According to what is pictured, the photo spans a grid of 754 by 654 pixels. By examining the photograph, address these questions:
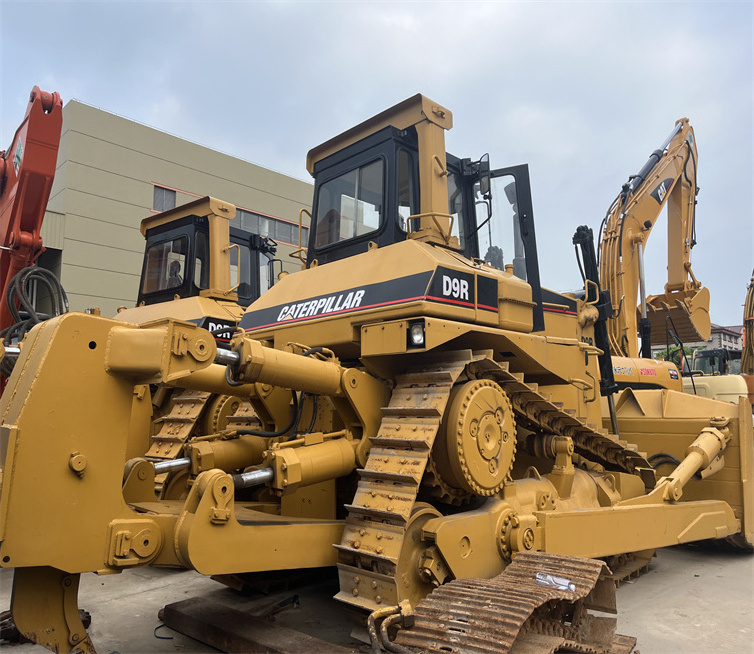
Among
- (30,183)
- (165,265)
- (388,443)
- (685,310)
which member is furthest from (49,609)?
(685,310)

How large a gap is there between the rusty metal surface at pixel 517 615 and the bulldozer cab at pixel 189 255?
5.73 m

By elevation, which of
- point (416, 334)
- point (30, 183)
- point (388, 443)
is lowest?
point (388, 443)

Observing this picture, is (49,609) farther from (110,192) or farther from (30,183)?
(110,192)

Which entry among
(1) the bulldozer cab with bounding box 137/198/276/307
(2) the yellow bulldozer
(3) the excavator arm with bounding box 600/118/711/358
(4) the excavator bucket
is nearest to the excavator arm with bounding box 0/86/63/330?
(2) the yellow bulldozer

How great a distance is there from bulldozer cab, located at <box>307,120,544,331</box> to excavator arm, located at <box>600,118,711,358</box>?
17.0 feet

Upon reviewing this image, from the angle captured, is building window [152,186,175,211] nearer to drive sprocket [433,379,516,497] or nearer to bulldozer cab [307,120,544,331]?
bulldozer cab [307,120,544,331]

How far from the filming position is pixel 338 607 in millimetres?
5211

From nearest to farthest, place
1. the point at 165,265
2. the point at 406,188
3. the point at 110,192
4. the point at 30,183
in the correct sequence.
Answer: the point at 406,188
the point at 30,183
the point at 165,265
the point at 110,192

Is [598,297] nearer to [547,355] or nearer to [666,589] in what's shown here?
[547,355]

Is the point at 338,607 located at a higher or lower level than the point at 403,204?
lower

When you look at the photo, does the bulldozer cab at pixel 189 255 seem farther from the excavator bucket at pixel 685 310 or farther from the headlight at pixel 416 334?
the excavator bucket at pixel 685 310

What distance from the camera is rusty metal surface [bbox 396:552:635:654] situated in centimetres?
324

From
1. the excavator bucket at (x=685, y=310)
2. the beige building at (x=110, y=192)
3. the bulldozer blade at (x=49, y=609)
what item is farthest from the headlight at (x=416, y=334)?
the beige building at (x=110, y=192)

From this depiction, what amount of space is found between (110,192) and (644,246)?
15.3 m
